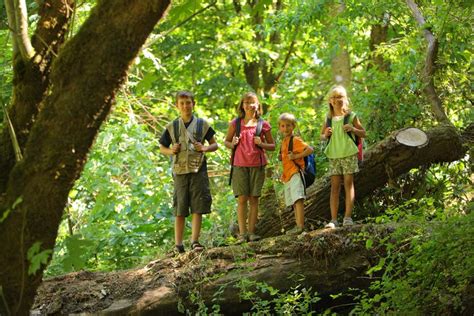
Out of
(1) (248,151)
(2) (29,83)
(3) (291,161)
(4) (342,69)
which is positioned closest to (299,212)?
(3) (291,161)

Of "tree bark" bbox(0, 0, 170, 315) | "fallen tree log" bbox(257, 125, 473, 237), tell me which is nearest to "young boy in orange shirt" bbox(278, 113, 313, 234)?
"fallen tree log" bbox(257, 125, 473, 237)

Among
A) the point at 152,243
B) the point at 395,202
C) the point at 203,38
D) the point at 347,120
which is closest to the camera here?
the point at 347,120

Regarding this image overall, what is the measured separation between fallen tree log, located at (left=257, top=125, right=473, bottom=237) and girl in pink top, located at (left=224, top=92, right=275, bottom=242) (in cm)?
59

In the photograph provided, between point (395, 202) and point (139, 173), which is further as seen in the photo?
point (139, 173)

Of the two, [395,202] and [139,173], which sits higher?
[139,173]

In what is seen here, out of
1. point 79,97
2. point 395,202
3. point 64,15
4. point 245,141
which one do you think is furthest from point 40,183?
point 395,202

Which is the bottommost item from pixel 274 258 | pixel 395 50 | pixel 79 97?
pixel 274 258

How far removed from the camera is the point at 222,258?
23.5ft

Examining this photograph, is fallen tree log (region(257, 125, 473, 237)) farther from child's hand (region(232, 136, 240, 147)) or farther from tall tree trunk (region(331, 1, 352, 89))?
tall tree trunk (region(331, 1, 352, 89))

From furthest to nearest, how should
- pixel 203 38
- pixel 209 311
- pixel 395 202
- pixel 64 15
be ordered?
pixel 203 38, pixel 395 202, pixel 209 311, pixel 64 15

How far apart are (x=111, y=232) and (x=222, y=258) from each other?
10.6 ft

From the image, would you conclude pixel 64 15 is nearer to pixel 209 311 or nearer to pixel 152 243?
pixel 209 311

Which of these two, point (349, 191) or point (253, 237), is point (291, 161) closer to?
point (349, 191)

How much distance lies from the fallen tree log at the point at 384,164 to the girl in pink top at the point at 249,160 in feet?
1.93
